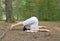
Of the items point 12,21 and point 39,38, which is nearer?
point 39,38

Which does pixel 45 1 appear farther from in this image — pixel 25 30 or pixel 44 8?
pixel 25 30

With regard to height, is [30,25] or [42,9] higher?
[30,25]

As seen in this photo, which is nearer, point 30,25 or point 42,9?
point 30,25

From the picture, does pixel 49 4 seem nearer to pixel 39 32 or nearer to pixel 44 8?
pixel 44 8

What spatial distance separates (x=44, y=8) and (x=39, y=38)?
8556mm

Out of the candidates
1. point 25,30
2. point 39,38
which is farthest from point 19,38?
point 25,30

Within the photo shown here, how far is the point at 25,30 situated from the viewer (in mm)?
7352

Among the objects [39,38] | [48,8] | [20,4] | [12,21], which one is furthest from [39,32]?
[20,4]

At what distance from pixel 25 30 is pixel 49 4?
748cm

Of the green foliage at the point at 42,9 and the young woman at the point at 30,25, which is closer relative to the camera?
the young woman at the point at 30,25

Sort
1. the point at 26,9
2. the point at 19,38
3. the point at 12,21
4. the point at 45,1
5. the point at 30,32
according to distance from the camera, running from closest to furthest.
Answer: the point at 19,38 → the point at 30,32 → the point at 12,21 → the point at 45,1 → the point at 26,9

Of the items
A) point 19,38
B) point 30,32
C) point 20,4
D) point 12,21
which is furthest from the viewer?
point 20,4

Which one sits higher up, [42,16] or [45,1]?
[45,1]

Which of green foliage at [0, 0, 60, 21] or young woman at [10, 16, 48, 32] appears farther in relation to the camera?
green foliage at [0, 0, 60, 21]
